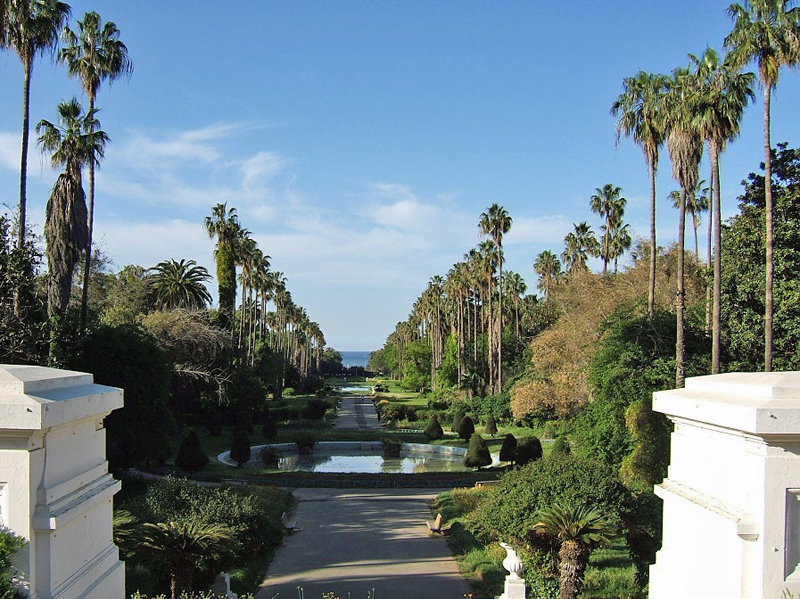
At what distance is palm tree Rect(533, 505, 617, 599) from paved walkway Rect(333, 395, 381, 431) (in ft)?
129

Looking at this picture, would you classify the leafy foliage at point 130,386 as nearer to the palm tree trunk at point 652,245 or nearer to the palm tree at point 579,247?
the palm tree trunk at point 652,245

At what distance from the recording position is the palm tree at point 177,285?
48.0 metres

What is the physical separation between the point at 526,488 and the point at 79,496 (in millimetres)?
8793

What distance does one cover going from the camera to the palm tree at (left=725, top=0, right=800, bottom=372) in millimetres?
20500

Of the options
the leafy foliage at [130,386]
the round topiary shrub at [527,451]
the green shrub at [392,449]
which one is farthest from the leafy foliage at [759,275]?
the leafy foliage at [130,386]

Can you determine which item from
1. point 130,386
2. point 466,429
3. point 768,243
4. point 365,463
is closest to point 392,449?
point 365,463

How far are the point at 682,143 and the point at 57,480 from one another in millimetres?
22874

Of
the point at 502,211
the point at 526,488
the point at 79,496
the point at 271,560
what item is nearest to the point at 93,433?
the point at 79,496

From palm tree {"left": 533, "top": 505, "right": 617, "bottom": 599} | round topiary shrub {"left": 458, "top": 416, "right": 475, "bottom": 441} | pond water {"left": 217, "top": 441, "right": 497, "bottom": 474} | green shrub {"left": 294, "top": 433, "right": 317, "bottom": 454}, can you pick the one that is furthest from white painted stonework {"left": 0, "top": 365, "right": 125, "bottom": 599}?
round topiary shrub {"left": 458, "top": 416, "right": 475, "bottom": 441}

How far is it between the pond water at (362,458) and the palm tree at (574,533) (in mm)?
22197

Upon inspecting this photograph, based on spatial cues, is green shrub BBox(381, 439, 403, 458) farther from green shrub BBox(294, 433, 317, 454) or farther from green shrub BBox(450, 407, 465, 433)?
green shrub BBox(450, 407, 465, 433)

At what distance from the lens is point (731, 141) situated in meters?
22.3

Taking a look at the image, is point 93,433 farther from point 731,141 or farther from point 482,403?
point 482,403

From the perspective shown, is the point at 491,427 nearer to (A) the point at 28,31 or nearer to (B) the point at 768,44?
(B) the point at 768,44
